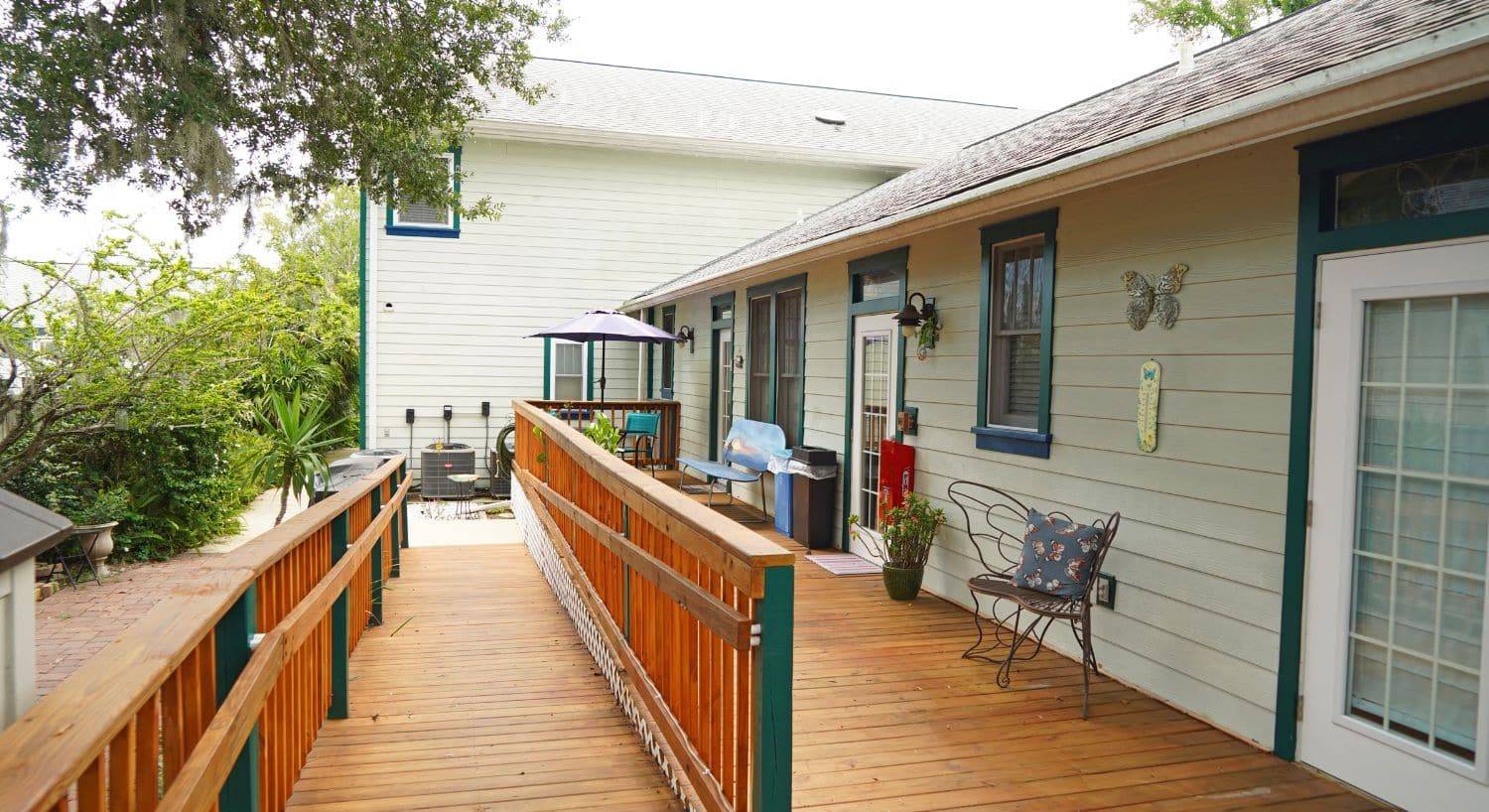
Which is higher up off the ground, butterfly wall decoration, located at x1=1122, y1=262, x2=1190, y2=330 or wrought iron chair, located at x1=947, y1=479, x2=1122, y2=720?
butterfly wall decoration, located at x1=1122, y1=262, x2=1190, y2=330

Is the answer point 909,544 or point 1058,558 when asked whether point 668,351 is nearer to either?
point 909,544

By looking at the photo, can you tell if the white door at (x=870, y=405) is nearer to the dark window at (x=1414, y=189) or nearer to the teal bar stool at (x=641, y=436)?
the dark window at (x=1414, y=189)

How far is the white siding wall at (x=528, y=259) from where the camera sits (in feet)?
42.3

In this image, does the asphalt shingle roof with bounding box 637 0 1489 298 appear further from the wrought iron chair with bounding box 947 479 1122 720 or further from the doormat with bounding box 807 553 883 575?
the doormat with bounding box 807 553 883 575

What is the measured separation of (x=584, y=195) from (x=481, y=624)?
355 inches

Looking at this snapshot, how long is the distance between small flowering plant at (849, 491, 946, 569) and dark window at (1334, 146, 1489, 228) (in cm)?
293

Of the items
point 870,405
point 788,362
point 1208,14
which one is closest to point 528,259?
point 788,362

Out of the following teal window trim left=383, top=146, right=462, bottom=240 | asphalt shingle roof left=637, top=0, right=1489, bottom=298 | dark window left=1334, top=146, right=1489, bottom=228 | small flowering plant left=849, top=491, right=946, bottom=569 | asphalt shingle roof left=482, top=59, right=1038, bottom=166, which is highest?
asphalt shingle roof left=482, top=59, right=1038, bottom=166

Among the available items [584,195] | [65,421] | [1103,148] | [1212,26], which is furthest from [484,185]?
[1212,26]

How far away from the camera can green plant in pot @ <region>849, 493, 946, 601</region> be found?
5.82 meters

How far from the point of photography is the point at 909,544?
5.85 m

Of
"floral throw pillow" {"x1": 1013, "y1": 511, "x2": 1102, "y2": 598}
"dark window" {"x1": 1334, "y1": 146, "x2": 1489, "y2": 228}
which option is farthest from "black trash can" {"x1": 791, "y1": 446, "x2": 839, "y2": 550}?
"dark window" {"x1": 1334, "y1": 146, "x2": 1489, "y2": 228}

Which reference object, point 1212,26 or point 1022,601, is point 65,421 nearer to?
point 1022,601

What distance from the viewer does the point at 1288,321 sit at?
357 centimetres
